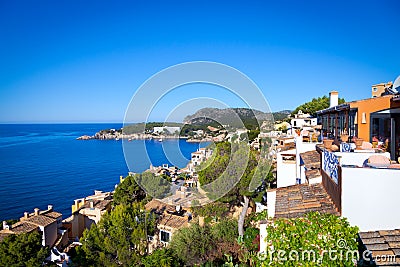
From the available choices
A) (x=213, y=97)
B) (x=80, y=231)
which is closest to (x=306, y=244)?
(x=213, y=97)

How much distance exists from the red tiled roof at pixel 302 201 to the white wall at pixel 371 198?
26cm

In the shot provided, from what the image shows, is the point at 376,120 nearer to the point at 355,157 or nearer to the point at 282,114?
the point at 355,157

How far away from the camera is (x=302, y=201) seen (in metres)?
4.16

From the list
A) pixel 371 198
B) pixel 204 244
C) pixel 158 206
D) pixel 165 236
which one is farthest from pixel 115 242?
pixel 371 198

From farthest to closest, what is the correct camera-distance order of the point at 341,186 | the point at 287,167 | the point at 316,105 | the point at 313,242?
the point at 316,105, the point at 287,167, the point at 341,186, the point at 313,242

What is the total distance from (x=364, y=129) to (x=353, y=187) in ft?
11.6

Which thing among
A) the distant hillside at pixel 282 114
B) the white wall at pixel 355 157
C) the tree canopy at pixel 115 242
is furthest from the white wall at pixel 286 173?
the distant hillside at pixel 282 114

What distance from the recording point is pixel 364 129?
597 cm

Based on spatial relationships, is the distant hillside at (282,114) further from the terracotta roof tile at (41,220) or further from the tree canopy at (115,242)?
the terracotta roof tile at (41,220)

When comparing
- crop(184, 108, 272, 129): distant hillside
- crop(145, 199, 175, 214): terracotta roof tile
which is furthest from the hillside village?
crop(184, 108, 272, 129): distant hillside

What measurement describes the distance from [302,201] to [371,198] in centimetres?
130

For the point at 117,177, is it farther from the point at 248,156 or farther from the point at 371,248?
the point at 371,248

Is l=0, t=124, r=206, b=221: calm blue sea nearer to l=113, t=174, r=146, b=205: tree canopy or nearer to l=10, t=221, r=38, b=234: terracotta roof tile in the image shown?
l=113, t=174, r=146, b=205: tree canopy

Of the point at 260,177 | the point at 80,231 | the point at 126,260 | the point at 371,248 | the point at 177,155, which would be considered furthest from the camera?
the point at 80,231
